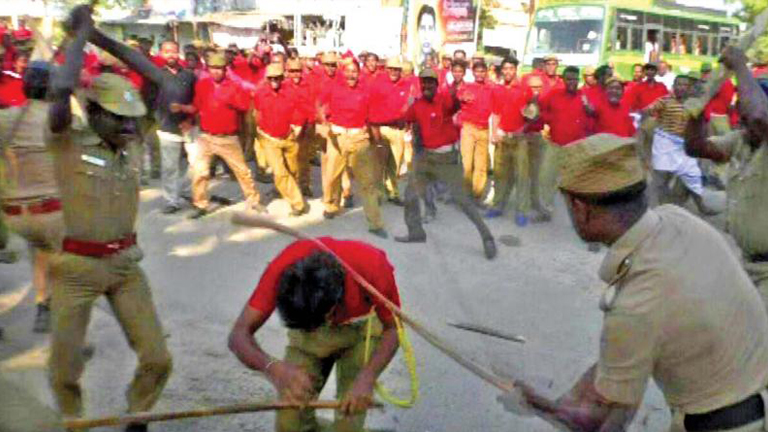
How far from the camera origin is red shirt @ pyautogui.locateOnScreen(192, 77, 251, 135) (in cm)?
1023

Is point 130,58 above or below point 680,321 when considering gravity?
above

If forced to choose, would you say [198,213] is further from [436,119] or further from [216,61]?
[436,119]

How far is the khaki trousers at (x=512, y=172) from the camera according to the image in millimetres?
10727

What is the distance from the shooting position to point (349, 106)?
33.3 ft

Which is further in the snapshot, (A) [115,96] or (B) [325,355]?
(A) [115,96]

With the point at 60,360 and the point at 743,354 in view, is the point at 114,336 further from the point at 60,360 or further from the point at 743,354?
the point at 743,354

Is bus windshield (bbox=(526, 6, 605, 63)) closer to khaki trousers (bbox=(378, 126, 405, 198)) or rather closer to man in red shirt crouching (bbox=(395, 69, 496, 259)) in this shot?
khaki trousers (bbox=(378, 126, 405, 198))

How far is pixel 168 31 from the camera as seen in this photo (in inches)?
1109

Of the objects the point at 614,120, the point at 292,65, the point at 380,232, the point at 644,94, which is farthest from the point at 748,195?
the point at 644,94

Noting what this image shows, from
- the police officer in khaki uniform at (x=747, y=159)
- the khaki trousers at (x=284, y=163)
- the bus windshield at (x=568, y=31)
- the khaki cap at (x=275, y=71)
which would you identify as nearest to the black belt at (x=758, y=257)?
the police officer in khaki uniform at (x=747, y=159)

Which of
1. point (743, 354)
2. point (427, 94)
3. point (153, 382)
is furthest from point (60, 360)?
point (427, 94)

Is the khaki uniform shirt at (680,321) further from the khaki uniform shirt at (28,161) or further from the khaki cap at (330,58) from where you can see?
the khaki cap at (330,58)

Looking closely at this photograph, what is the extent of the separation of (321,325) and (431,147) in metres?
5.94

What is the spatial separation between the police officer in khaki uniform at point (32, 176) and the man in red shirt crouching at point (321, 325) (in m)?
2.61
